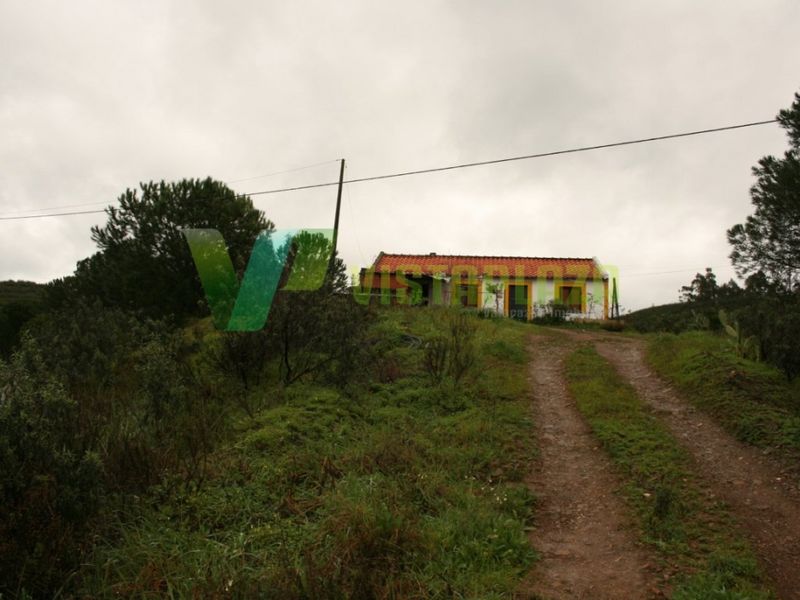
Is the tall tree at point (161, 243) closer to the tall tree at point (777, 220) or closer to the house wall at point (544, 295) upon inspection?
the house wall at point (544, 295)

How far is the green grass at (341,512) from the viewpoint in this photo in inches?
156

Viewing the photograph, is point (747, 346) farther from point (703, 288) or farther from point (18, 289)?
point (18, 289)

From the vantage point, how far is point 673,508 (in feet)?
17.7

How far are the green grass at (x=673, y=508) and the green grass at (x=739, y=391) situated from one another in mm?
972

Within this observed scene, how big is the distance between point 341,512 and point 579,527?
2.26 meters

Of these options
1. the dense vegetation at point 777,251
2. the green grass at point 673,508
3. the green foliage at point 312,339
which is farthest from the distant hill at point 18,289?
the dense vegetation at point 777,251

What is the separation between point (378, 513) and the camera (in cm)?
466

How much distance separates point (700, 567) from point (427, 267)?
22.0 metres

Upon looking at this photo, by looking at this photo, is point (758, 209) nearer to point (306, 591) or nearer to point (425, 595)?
point (425, 595)

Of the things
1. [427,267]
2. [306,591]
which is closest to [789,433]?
[306,591]

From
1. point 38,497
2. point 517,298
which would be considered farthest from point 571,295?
point 38,497

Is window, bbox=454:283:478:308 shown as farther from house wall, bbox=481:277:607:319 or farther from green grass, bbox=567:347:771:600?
green grass, bbox=567:347:771:600

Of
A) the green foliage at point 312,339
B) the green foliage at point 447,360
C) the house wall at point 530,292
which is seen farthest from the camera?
the house wall at point 530,292

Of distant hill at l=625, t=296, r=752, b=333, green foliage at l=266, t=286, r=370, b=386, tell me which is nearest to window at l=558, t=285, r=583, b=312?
distant hill at l=625, t=296, r=752, b=333
